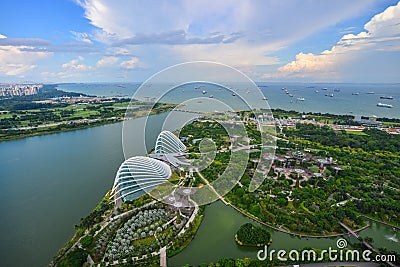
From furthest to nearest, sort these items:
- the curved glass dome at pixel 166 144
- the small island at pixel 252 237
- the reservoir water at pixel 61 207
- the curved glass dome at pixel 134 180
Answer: the curved glass dome at pixel 166 144 → the curved glass dome at pixel 134 180 → the small island at pixel 252 237 → the reservoir water at pixel 61 207

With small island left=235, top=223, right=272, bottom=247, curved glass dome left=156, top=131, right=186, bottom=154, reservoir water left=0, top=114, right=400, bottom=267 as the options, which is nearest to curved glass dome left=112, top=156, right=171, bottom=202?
reservoir water left=0, top=114, right=400, bottom=267

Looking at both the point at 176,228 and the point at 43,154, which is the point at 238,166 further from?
the point at 43,154

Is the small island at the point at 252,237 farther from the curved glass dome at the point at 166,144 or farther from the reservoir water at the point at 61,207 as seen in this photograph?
the curved glass dome at the point at 166,144

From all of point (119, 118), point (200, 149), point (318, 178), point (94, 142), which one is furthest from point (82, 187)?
point (119, 118)

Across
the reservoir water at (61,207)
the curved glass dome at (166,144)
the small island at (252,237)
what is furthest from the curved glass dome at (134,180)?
the curved glass dome at (166,144)

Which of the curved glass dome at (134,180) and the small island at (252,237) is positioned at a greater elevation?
the curved glass dome at (134,180)

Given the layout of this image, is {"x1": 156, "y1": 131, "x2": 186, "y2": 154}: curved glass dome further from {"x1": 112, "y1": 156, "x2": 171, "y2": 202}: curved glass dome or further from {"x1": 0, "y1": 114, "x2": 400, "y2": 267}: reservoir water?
{"x1": 112, "y1": 156, "x2": 171, "y2": 202}: curved glass dome
